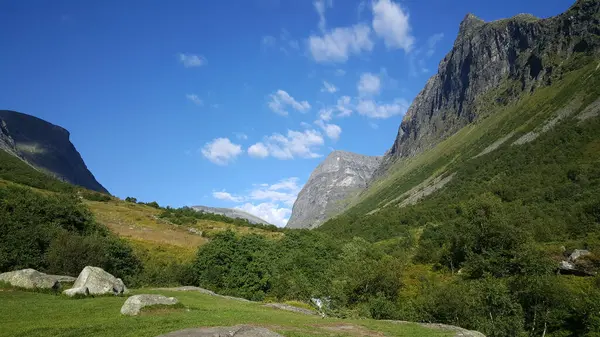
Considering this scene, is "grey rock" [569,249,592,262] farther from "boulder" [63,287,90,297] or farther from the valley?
"boulder" [63,287,90,297]

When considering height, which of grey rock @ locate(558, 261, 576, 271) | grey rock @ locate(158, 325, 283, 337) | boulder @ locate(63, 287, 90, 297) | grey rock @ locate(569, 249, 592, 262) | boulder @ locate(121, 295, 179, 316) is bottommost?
boulder @ locate(63, 287, 90, 297)

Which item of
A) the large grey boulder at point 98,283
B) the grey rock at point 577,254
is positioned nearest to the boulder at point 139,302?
the large grey boulder at point 98,283

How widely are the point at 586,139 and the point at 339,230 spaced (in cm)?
9499

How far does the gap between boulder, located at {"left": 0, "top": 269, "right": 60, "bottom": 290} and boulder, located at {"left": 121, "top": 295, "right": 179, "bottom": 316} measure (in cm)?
1248

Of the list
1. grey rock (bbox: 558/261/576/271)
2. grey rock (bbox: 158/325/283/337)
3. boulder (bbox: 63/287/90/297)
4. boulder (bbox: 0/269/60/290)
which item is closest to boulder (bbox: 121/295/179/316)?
boulder (bbox: 63/287/90/297)

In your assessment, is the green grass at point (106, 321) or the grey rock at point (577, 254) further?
the grey rock at point (577, 254)

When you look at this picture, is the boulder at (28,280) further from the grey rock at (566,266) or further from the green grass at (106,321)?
the grey rock at (566,266)

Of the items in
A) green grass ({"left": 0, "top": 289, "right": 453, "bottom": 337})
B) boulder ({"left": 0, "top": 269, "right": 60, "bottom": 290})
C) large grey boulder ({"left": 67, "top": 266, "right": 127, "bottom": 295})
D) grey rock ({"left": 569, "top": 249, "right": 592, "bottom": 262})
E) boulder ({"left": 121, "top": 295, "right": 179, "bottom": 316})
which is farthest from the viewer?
grey rock ({"left": 569, "top": 249, "right": 592, "bottom": 262})

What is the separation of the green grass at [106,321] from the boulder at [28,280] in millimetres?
1804

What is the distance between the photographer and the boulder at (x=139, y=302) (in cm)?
2570

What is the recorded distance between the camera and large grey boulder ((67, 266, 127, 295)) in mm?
33438

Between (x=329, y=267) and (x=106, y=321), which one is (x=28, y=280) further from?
(x=329, y=267)

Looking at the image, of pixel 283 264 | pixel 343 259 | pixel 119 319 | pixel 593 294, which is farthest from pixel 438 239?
pixel 119 319

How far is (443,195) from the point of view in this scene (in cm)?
16262
